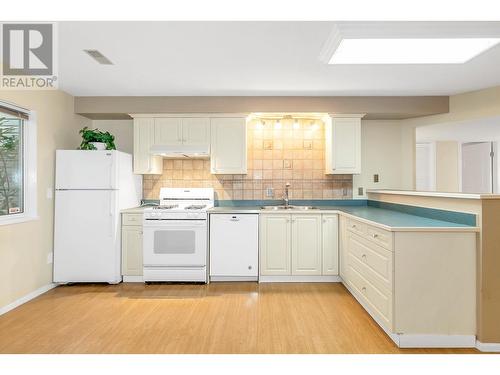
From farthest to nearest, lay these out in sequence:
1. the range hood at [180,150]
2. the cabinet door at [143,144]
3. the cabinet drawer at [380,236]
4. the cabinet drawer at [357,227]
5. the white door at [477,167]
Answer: the white door at [477,167] < the cabinet door at [143,144] < the range hood at [180,150] < the cabinet drawer at [357,227] < the cabinet drawer at [380,236]

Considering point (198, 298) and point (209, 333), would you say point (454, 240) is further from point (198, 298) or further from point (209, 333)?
point (198, 298)

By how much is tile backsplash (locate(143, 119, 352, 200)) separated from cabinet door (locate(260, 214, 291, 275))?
2.32 feet

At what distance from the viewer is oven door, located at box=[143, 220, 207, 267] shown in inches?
150

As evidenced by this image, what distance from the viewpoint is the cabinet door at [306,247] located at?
3.89 metres

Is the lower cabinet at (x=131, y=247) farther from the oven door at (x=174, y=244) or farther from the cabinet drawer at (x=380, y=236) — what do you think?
the cabinet drawer at (x=380, y=236)

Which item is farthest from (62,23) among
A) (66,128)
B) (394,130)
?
(394,130)

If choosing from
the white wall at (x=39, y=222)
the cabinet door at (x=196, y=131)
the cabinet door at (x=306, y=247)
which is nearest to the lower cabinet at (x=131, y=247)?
the white wall at (x=39, y=222)

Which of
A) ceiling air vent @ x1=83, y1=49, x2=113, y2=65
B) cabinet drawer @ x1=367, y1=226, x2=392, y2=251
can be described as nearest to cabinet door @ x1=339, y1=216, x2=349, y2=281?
cabinet drawer @ x1=367, y1=226, x2=392, y2=251

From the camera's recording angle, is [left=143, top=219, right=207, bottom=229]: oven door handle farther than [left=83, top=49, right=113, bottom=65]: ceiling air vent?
Yes

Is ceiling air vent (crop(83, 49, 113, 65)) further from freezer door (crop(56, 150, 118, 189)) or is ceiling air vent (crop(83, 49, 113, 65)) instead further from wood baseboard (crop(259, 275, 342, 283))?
wood baseboard (crop(259, 275, 342, 283))

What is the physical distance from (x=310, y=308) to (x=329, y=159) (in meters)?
2.00

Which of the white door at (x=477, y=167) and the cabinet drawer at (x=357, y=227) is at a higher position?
the white door at (x=477, y=167)

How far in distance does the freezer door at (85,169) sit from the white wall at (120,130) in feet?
2.71

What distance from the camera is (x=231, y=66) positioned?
302 cm
